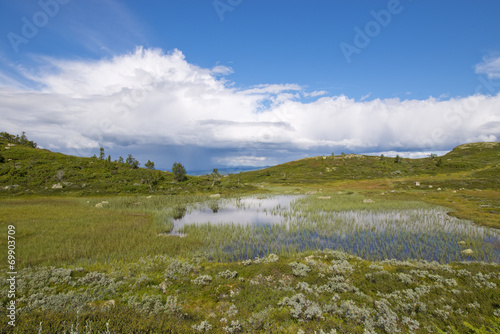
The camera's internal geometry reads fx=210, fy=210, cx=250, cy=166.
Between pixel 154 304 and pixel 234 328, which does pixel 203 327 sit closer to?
pixel 234 328

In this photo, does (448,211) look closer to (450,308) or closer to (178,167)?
(450,308)

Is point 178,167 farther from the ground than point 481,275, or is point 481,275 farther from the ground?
point 178,167

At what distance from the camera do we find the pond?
21.1 meters

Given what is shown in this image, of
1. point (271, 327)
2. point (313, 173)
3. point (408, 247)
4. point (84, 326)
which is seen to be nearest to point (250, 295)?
point (271, 327)

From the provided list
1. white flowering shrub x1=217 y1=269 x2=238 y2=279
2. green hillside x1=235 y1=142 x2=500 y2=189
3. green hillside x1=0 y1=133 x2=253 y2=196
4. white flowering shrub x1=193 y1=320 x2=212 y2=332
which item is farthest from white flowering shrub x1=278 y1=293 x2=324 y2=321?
green hillside x1=235 y1=142 x2=500 y2=189

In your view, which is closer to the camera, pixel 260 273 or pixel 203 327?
pixel 203 327

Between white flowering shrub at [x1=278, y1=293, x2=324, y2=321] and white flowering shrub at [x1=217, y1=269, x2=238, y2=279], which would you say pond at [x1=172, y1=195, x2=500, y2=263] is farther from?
white flowering shrub at [x1=278, y1=293, x2=324, y2=321]

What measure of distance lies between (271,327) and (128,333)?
5.91 meters

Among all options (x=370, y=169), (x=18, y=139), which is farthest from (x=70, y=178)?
(x=370, y=169)

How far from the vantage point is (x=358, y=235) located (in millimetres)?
26391

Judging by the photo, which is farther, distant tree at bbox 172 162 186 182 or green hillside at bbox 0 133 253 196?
distant tree at bbox 172 162 186 182

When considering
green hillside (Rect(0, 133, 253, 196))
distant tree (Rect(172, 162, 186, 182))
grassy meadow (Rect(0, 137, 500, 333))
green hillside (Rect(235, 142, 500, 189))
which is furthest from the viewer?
green hillside (Rect(235, 142, 500, 189))

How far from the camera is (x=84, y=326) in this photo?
23.8 feet

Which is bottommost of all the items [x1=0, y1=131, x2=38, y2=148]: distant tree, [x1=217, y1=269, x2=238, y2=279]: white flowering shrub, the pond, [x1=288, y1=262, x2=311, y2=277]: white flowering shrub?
the pond
